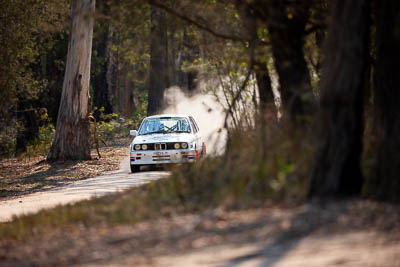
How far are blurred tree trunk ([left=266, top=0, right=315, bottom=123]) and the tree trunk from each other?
12.4 metres

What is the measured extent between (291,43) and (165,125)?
26.7 ft

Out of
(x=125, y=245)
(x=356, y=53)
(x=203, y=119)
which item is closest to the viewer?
(x=125, y=245)

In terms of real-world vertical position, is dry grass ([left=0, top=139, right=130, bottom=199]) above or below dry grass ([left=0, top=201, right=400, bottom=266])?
above

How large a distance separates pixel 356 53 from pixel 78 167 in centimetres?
1334

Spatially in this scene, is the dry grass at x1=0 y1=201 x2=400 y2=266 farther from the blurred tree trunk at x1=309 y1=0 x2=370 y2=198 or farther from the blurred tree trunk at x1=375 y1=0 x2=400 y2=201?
the blurred tree trunk at x1=375 y1=0 x2=400 y2=201

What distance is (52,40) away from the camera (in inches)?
1161

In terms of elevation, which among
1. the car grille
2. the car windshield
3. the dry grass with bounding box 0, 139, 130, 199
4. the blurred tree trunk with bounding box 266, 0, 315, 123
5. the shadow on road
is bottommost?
the shadow on road

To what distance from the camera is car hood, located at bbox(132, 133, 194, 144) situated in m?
15.9

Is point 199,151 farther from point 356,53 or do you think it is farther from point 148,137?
point 356,53

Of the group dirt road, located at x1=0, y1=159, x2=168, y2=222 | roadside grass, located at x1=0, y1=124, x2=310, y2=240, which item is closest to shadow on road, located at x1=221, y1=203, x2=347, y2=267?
roadside grass, located at x1=0, y1=124, x2=310, y2=240

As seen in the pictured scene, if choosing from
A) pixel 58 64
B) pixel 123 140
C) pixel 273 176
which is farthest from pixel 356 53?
pixel 58 64

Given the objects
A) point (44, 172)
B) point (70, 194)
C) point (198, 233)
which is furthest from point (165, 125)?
point (198, 233)

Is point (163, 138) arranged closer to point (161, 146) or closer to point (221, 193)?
point (161, 146)

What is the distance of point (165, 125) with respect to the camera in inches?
671
